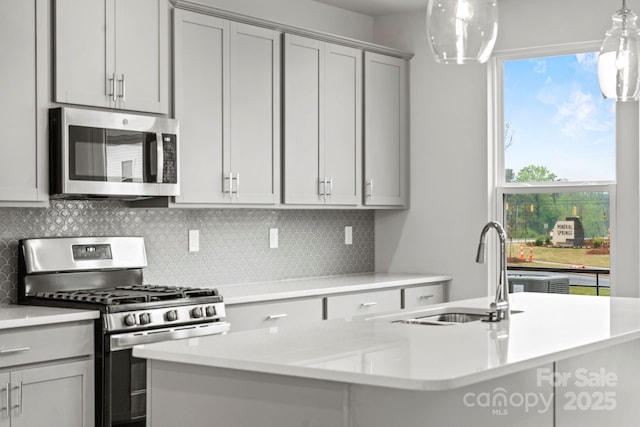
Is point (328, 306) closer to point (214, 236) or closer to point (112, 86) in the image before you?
point (214, 236)

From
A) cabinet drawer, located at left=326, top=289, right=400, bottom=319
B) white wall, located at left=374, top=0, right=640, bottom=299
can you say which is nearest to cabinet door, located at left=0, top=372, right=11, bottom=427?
cabinet drawer, located at left=326, top=289, right=400, bottom=319

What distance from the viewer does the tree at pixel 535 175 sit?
18.2 feet

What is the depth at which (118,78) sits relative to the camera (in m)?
3.95

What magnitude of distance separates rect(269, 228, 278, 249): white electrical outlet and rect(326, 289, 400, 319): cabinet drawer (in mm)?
613

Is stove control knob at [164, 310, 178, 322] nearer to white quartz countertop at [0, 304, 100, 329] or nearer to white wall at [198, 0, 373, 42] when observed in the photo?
white quartz countertop at [0, 304, 100, 329]

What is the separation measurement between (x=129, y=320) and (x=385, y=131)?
2666 millimetres

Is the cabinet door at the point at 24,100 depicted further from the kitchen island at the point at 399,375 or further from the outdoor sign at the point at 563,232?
the outdoor sign at the point at 563,232

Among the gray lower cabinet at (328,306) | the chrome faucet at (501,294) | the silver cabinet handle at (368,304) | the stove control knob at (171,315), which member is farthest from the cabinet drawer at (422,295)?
the chrome faucet at (501,294)

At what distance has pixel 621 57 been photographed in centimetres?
272

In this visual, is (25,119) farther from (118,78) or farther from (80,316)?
(80,316)

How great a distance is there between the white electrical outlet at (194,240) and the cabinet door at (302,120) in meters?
0.54

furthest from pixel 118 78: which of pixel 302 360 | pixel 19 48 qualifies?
pixel 302 360

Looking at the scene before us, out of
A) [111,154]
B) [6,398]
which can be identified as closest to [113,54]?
[111,154]

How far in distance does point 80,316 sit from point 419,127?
3.14m
